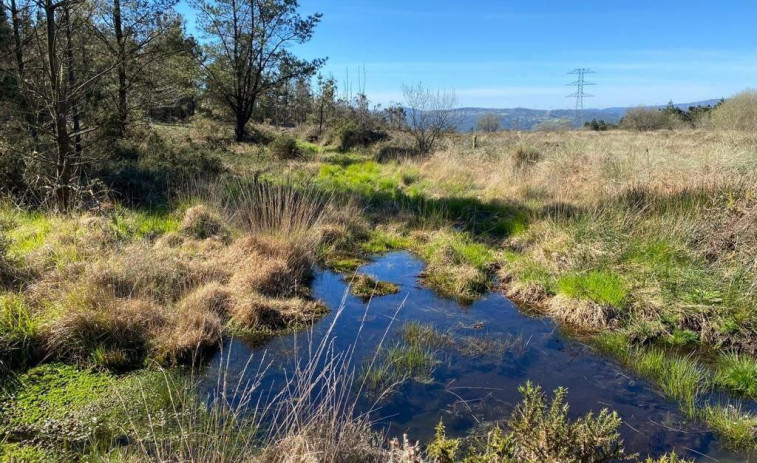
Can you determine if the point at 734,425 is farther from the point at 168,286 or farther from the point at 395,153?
the point at 395,153

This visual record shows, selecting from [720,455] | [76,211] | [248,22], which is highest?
[248,22]

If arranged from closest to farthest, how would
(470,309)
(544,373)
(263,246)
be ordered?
(544,373)
(470,309)
(263,246)

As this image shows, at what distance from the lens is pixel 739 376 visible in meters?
4.09

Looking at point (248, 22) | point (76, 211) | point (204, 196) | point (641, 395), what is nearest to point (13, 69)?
point (76, 211)

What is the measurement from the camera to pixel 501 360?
4477 mm

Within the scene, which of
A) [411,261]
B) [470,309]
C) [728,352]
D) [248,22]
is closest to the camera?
[728,352]

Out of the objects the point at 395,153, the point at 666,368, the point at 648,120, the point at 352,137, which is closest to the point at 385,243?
the point at 666,368

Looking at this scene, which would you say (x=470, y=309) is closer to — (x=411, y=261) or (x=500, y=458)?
(x=411, y=261)

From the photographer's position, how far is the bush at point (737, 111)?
2706 centimetres

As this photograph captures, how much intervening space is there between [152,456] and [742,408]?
4.37m

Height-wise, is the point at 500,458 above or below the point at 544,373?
above

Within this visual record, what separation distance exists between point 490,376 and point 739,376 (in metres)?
2.14

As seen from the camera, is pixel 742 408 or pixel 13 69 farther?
pixel 13 69

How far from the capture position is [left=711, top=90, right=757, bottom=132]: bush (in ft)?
88.8
